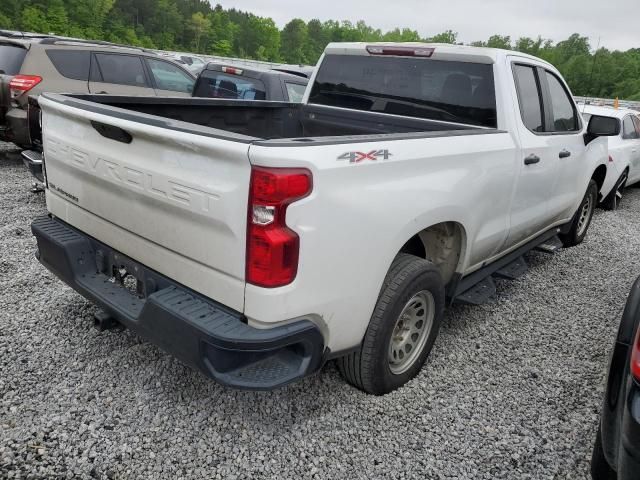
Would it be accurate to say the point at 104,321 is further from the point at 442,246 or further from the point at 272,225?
the point at 442,246

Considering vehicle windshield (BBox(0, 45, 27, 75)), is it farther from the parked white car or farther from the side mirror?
the parked white car

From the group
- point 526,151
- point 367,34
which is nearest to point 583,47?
point 367,34

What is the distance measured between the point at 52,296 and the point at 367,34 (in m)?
125

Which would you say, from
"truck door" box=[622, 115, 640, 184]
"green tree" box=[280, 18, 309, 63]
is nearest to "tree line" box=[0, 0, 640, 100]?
"green tree" box=[280, 18, 309, 63]

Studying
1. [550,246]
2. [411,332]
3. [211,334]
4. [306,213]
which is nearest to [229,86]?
[550,246]

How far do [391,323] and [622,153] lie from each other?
698 centimetres

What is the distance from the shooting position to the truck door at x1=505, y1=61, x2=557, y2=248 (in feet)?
11.9

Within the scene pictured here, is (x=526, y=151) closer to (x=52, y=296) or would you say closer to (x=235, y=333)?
(x=235, y=333)

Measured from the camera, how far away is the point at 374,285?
2508 millimetres

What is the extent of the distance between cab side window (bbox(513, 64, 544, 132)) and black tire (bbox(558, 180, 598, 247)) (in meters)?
1.98

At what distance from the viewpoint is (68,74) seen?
739 centimetres

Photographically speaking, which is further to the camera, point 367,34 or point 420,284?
point 367,34

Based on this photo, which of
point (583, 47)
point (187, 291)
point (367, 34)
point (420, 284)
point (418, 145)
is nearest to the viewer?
point (187, 291)

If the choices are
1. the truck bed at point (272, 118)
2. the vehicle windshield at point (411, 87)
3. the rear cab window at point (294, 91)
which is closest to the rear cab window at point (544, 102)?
the vehicle windshield at point (411, 87)
